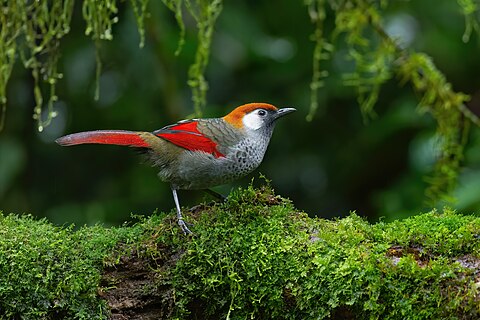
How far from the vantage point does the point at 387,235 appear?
2.42 meters

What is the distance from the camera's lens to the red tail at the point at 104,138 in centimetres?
295

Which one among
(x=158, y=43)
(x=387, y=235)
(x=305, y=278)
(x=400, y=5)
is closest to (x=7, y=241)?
(x=305, y=278)

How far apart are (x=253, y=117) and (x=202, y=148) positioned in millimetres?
321

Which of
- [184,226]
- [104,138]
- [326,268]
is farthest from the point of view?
[104,138]

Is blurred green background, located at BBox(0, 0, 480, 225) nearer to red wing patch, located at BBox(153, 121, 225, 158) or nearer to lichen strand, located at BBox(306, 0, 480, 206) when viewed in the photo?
lichen strand, located at BBox(306, 0, 480, 206)

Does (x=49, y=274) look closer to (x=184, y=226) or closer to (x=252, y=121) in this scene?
(x=184, y=226)

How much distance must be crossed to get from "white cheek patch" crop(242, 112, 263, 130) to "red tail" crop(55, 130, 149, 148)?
0.47 meters

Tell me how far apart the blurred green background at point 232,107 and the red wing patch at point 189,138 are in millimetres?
1361

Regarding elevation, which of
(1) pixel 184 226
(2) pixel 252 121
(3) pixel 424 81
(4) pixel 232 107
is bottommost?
(1) pixel 184 226

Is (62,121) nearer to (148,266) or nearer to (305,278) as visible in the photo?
(148,266)

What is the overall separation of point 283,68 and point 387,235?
2.71 meters

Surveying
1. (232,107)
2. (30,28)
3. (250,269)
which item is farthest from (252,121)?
(232,107)

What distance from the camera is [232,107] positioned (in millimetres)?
4922

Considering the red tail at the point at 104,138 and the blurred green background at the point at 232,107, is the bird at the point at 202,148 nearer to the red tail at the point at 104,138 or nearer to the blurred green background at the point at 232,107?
the red tail at the point at 104,138
